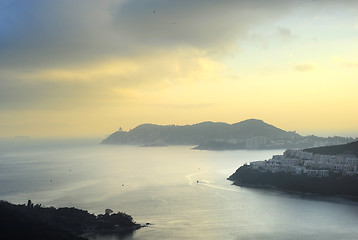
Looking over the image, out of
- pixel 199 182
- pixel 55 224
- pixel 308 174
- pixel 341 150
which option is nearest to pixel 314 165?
pixel 308 174

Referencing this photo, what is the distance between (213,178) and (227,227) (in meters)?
38.8

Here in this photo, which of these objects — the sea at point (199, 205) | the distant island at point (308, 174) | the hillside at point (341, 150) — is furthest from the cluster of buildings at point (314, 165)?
the sea at point (199, 205)

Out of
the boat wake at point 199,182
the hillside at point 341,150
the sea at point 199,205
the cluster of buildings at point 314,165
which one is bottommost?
the sea at point 199,205

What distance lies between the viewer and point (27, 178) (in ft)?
257

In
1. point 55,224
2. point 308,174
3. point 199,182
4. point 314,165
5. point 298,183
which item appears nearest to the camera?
point 55,224

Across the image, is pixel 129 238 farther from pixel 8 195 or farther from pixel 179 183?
pixel 179 183

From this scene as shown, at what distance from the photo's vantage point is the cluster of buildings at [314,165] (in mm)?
63812

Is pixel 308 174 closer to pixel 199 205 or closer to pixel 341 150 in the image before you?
pixel 341 150

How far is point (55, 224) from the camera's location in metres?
34.1

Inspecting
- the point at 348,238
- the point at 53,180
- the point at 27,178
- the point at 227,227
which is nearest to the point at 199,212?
the point at 227,227

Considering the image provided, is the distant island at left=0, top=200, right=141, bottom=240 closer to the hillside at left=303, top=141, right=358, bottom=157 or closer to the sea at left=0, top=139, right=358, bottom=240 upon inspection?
the sea at left=0, top=139, right=358, bottom=240

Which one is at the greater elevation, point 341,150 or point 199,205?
point 341,150

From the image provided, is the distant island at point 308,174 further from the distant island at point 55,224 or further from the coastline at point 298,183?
the distant island at point 55,224

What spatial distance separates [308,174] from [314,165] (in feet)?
16.9
